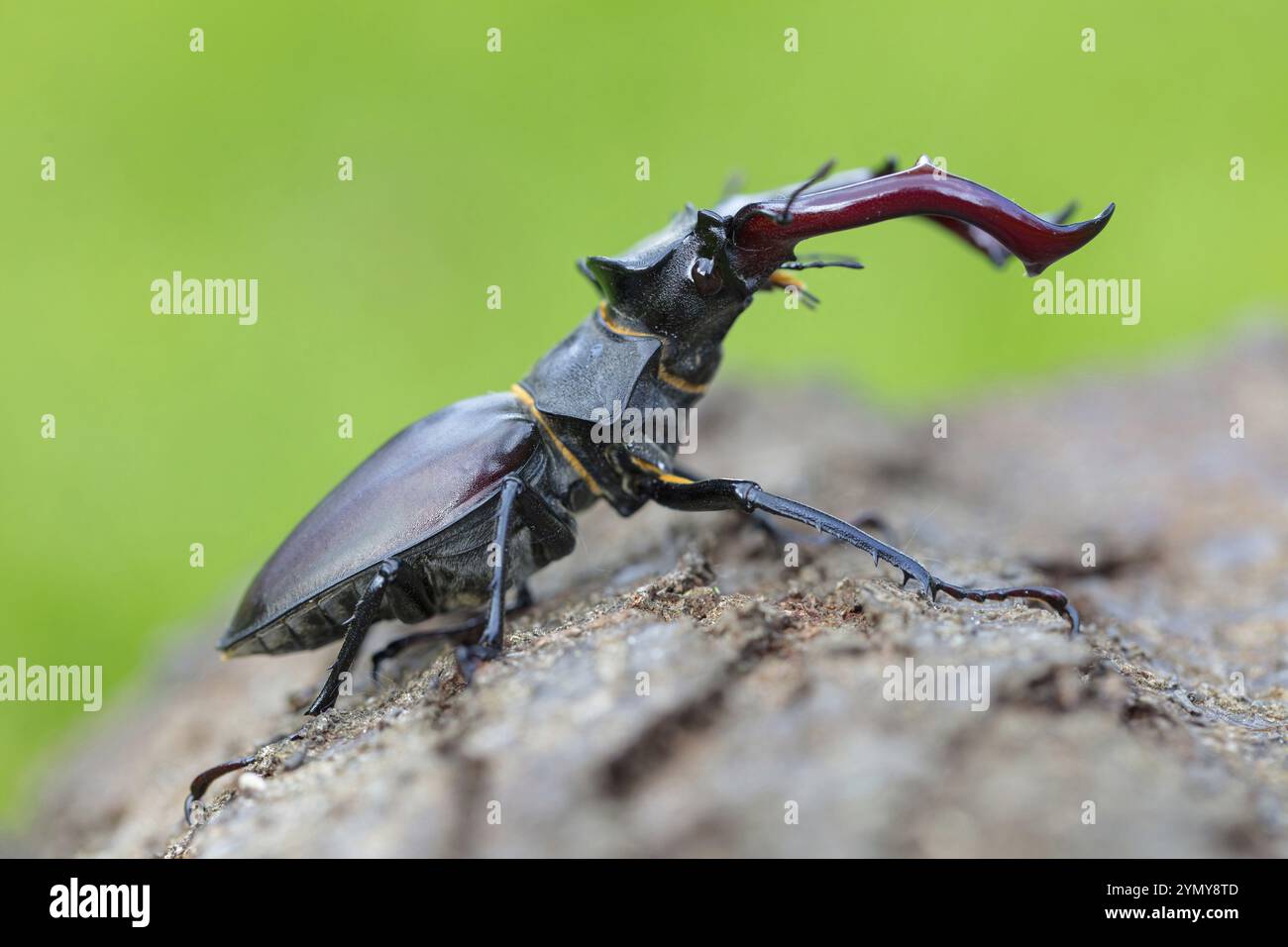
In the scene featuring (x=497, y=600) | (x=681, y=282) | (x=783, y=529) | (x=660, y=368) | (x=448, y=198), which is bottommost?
(x=497, y=600)

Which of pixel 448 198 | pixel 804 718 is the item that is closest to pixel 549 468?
pixel 804 718

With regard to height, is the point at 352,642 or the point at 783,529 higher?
the point at 783,529

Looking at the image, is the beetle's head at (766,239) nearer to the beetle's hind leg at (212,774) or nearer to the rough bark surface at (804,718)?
the rough bark surface at (804,718)

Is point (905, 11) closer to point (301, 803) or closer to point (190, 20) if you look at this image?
point (190, 20)

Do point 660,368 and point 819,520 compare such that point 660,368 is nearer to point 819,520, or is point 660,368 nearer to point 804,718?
point 819,520

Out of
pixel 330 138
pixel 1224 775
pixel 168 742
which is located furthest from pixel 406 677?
pixel 330 138

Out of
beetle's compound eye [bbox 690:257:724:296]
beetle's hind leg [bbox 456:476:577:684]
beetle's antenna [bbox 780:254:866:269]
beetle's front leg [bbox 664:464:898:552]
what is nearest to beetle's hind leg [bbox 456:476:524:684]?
beetle's hind leg [bbox 456:476:577:684]

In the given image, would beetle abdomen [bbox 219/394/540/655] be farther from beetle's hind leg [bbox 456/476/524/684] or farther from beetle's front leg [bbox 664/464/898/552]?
beetle's front leg [bbox 664/464/898/552]
